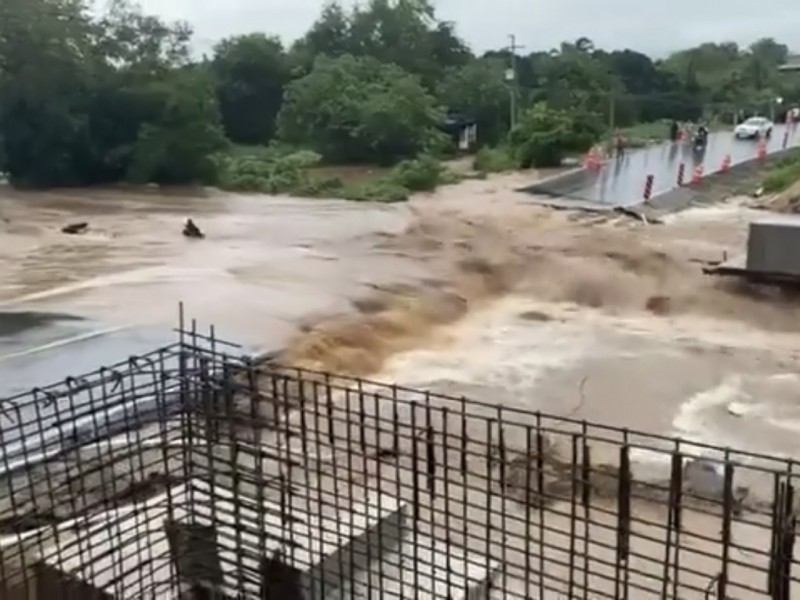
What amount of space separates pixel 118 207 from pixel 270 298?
1377 centimetres

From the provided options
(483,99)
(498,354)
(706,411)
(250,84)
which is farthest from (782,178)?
(250,84)

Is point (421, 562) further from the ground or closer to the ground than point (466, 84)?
closer to the ground

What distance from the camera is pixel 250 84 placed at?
40.2 metres

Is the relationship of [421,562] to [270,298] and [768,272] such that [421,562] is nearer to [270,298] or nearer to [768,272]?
[270,298]

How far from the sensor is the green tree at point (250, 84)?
4012cm

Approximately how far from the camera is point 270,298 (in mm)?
14328

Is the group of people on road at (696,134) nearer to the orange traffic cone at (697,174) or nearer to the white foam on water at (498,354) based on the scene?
the orange traffic cone at (697,174)

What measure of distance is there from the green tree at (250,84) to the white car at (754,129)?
17.0 metres

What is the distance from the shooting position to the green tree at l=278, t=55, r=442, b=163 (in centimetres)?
3403

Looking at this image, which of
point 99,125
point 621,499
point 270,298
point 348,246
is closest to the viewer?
point 621,499

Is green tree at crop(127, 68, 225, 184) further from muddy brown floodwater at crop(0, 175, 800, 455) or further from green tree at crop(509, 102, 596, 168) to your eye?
green tree at crop(509, 102, 596, 168)

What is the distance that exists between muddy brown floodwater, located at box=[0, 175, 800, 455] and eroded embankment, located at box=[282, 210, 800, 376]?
0.14 ft

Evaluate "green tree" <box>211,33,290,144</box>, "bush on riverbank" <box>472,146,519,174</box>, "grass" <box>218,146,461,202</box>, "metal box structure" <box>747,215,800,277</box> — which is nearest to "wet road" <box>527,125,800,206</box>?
"bush on riverbank" <box>472,146,519,174</box>

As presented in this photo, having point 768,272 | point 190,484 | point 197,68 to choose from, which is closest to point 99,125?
point 197,68
